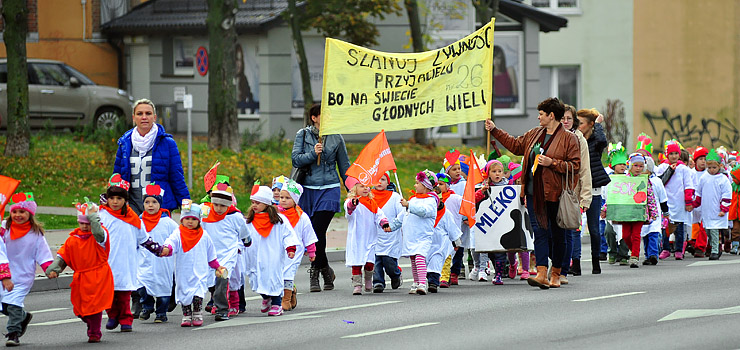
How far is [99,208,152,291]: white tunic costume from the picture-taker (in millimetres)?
9797

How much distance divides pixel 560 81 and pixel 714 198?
83.6ft

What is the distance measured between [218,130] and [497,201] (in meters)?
13.4

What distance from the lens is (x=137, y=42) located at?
35.5m

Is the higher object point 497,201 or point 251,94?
point 251,94

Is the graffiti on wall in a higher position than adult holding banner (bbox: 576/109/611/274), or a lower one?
higher

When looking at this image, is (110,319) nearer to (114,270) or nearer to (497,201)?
(114,270)

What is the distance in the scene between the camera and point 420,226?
12.2 metres

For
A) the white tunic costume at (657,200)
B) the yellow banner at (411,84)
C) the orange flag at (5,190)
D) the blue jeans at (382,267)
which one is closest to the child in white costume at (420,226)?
the blue jeans at (382,267)

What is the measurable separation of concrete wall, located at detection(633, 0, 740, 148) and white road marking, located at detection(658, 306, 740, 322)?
3103cm

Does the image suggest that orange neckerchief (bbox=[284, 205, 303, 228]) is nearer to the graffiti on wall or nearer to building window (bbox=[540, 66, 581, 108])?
building window (bbox=[540, 66, 581, 108])

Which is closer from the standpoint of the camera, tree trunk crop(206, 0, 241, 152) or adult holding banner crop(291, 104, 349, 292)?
adult holding banner crop(291, 104, 349, 292)

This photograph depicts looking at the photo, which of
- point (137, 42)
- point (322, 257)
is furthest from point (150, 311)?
point (137, 42)

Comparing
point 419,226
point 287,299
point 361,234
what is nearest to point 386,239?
point 361,234

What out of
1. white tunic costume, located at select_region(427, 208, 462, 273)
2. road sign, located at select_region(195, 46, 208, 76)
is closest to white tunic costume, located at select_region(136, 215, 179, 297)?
white tunic costume, located at select_region(427, 208, 462, 273)
